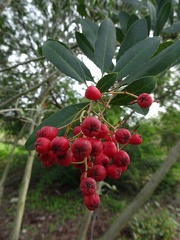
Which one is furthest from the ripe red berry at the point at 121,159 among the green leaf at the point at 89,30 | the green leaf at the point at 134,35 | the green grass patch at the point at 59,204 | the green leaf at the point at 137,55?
the green grass patch at the point at 59,204

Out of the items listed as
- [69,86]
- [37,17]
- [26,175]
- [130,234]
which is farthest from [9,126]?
[130,234]

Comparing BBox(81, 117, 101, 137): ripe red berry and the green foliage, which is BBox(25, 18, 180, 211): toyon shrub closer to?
BBox(81, 117, 101, 137): ripe red berry

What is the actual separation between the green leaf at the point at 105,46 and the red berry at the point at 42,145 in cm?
30

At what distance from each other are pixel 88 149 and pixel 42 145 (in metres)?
0.11

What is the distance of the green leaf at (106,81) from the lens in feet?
1.74

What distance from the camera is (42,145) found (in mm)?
495

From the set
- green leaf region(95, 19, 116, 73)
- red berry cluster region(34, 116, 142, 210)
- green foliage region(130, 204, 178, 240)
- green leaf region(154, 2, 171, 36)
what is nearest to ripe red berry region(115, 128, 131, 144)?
red berry cluster region(34, 116, 142, 210)

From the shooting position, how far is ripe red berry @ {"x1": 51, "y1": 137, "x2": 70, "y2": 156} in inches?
19.3

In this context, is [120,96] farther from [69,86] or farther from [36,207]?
[36,207]

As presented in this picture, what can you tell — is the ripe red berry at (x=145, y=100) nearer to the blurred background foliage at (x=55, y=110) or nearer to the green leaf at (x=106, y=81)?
the green leaf at (x=106, y=81)

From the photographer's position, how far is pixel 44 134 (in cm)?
51

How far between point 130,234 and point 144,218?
377mm

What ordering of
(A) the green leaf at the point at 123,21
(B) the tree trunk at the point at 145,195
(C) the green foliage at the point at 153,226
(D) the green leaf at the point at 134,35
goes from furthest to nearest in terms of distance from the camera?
(C) the green foliage at the point at 153,226 → (B) the tree trunk at the point at 145,195 → (A) the green leaf at the point at 123,21 → (D) the green leaf at the point at 134,35

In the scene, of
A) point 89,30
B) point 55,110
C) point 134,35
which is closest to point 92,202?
point 134,35
